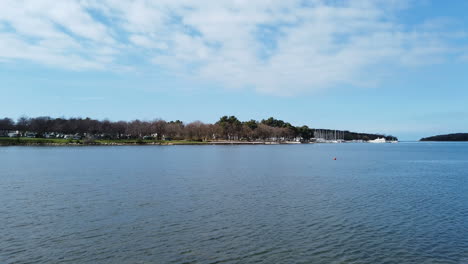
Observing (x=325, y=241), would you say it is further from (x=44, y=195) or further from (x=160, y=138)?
(x=160, y=138)

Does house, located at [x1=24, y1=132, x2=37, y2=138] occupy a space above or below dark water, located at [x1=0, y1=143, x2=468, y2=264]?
above

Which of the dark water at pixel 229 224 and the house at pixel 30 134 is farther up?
the house at pixel 30 134

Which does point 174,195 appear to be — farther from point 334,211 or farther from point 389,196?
point 389,196

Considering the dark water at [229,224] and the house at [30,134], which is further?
the house at [30,134]

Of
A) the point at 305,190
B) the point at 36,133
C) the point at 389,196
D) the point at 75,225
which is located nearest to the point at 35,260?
the point at 75,225

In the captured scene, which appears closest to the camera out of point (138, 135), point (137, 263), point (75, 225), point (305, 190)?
point (137, 263)

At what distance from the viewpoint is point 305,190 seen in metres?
32.1

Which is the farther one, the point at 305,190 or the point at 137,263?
the point at 305,190

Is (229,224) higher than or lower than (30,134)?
lower

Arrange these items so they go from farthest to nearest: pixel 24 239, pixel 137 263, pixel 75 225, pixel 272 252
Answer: pixel 75 225 < pixel 24 239 < pixel 272 252 < pixel 137 263

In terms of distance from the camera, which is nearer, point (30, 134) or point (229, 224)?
point (229, 224)

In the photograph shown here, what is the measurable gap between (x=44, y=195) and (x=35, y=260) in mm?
15814

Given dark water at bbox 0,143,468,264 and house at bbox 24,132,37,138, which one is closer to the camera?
dark water at bbox 0,143,468,264

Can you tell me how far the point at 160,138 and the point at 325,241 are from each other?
187 meters
